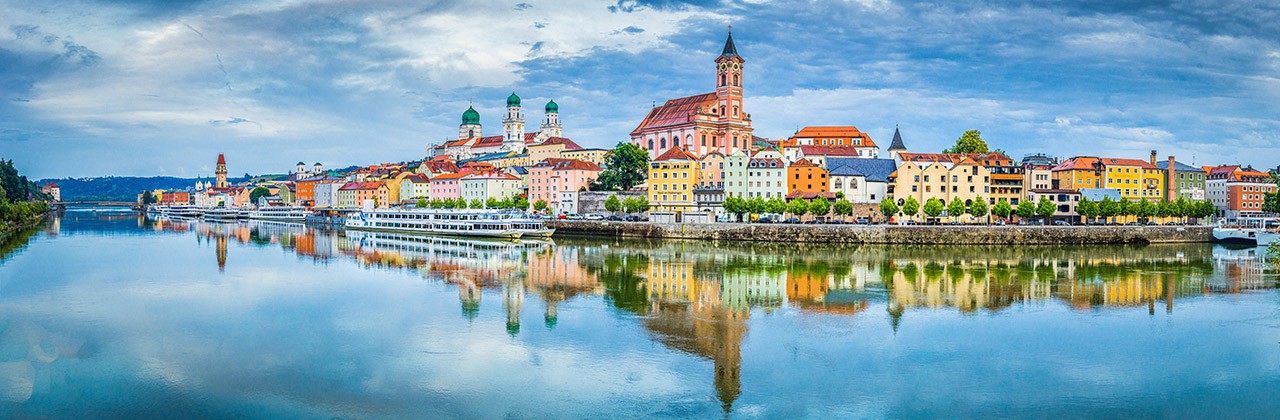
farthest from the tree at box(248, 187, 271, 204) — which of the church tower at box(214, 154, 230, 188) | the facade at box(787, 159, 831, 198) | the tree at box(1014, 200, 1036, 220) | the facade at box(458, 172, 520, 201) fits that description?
the tree at box(1014, 200, 1036, 220)

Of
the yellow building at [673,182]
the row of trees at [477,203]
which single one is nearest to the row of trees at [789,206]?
the yellow building at [673,182]

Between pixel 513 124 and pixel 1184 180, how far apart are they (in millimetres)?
56216

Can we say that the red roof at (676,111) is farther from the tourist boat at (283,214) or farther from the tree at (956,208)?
the tourist boat at (283,214)

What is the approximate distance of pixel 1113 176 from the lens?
156 feet

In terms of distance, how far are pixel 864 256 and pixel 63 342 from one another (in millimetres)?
23153

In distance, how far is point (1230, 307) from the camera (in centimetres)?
1877

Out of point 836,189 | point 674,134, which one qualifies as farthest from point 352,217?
point 836,189

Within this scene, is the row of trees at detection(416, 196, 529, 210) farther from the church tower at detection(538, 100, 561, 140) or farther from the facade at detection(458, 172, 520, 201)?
the church tower at detection(538, 100, 561, 140)

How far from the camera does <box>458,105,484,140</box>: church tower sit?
96.8m

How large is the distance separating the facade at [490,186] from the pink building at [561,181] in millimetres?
3086

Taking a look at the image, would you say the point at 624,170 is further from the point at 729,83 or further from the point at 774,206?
the point at 774,206

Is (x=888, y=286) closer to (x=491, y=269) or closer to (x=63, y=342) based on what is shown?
(x=491, y=269)

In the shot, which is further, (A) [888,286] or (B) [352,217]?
(B) [352,217]

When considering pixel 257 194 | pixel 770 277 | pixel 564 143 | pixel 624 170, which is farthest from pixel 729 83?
pixel 257 194
